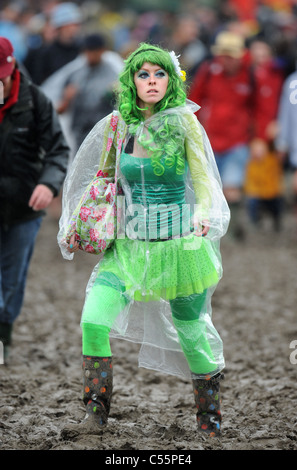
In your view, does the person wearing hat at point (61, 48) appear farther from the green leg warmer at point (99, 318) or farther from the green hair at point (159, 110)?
the green leg warmer at point (99, 318)

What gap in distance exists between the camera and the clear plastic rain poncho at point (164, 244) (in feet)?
13.8

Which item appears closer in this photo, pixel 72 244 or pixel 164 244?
pixel 164 244

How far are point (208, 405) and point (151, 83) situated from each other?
1.56m

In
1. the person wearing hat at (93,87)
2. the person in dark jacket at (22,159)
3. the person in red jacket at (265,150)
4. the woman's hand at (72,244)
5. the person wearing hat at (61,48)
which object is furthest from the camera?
the person wearing hat at (61,48)

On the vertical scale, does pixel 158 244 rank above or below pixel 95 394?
above

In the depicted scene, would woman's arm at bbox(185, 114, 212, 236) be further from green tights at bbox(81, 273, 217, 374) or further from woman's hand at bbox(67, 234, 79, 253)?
woman's hand at bbox(67, 234, 79, 253)

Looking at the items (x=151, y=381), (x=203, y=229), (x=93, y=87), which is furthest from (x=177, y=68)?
(x=93, y=87)

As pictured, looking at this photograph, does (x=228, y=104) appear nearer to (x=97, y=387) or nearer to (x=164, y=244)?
(x=164, y=244)

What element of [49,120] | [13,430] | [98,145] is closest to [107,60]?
[49,120]

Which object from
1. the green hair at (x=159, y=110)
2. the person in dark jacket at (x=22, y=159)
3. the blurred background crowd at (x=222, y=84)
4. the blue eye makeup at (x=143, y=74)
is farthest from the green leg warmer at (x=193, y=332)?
the blurred background crowd at (x=222, y=84)

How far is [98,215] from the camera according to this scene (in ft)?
14.1

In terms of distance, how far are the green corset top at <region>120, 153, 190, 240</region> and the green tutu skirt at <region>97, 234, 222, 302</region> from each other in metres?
0.05

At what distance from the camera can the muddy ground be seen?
4.29 m

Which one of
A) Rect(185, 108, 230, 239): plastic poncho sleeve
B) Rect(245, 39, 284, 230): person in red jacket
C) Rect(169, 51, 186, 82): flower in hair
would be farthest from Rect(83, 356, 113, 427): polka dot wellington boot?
Rect(245, 39, 284, 230): person in red jacket
